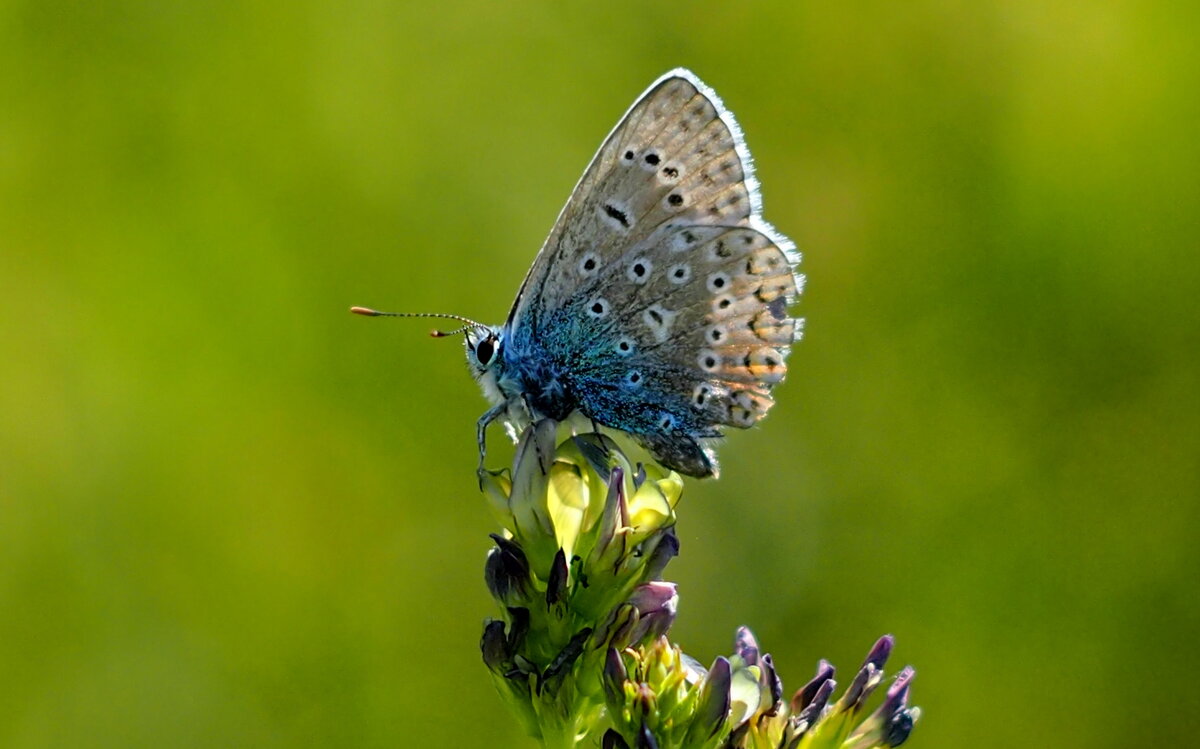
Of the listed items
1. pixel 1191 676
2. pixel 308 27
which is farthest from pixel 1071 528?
pixel 308 27

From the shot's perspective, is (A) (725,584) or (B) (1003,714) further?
(A) (725,584)

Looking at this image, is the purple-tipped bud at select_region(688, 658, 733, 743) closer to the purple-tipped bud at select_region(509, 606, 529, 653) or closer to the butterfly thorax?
the purple-tipped bud at select_region(509, 606, 529, 653)

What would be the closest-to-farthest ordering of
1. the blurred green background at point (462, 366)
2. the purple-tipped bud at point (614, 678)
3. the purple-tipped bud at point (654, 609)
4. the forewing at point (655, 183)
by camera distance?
1. the purple-tipped bud at point (614, 678)
2. the purple-tipped bud at point (654, 609)
3. the forewing at point (655, 183)
4. the blurred green background at point (462, 366)

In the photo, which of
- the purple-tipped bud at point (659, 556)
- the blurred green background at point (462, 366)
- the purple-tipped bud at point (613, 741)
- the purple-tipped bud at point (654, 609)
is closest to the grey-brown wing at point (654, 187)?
the purple-tipped bud at point (659, 556)

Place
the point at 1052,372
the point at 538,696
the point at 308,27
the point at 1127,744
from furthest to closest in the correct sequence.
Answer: the point at 308,27, the point at 1052,372, the point at 1127,744, the point at 538,696

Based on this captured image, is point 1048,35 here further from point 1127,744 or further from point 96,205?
point 96,205

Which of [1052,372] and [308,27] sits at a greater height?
[308,27]

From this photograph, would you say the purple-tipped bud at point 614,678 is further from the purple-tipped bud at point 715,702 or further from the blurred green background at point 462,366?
the blurred green background at point 462,366

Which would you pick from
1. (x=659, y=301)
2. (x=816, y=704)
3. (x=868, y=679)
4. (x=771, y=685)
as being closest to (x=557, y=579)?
(x=771, y=685)
